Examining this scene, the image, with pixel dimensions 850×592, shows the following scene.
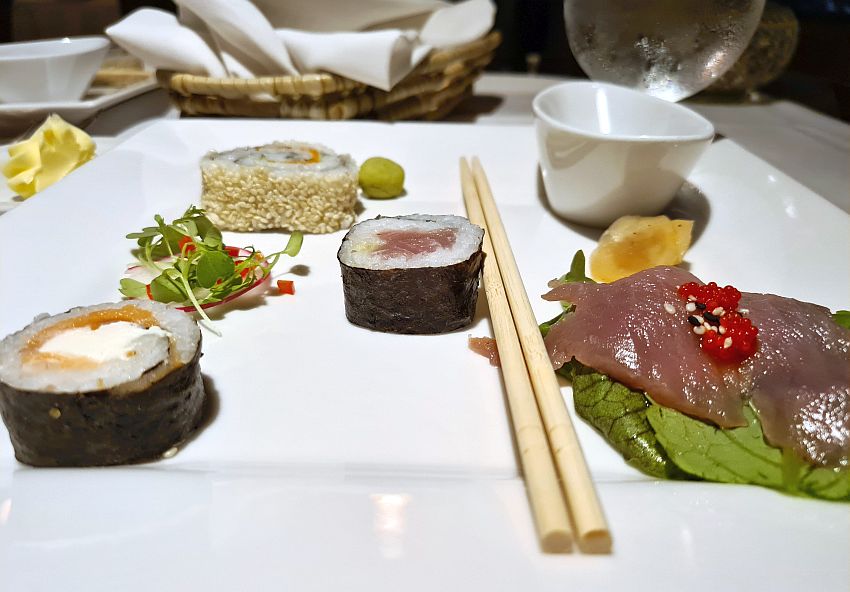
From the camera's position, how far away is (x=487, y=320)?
1523mm

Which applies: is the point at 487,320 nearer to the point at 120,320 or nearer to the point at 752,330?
the point at 752,330

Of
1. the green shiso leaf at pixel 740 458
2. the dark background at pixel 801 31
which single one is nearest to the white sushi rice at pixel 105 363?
the green shiso leaf at pixel 740 458

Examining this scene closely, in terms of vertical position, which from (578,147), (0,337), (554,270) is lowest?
(554,270)

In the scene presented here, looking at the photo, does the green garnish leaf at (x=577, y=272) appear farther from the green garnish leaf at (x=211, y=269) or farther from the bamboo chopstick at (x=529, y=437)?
the green garnish leaf at (x=211, y=269)

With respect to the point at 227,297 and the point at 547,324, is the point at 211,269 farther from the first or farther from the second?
the point at 547,324

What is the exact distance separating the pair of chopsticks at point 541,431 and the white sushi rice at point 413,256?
0.35 ft

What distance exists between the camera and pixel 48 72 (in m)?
2.62

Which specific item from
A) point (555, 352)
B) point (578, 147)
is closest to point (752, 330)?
point (555, 352)

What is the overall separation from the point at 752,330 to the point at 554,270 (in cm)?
66

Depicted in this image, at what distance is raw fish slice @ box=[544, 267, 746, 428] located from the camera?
1.10 m

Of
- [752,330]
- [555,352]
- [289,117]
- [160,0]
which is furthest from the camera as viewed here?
[160,0]

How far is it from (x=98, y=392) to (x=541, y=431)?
2.28 feet

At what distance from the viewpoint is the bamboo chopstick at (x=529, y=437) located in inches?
32.7

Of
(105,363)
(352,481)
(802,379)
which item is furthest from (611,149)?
(105,363)
